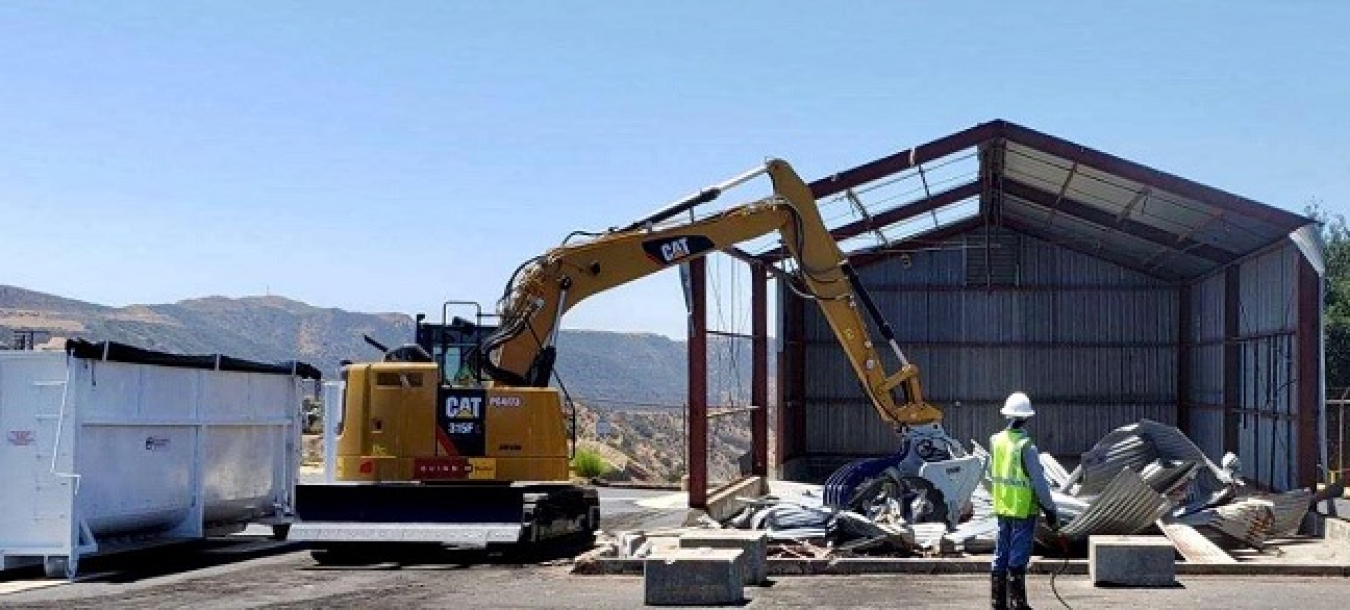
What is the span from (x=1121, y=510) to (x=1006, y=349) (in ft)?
52.1

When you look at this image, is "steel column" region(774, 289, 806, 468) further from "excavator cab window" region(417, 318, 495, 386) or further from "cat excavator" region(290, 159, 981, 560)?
"excavator cab window" region(417, 318, 495, 386)

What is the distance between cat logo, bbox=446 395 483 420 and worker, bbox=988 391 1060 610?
734cm

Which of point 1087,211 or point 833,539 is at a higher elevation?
point 1087,211

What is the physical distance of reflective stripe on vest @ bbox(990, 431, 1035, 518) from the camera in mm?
13562

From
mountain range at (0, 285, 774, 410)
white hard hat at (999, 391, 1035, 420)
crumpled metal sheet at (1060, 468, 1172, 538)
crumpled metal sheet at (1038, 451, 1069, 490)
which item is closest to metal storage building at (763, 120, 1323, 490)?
crumpled metal sheet at (1038, 451, 1069, 490)

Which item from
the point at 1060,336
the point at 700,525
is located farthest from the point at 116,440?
the point at 1060,336

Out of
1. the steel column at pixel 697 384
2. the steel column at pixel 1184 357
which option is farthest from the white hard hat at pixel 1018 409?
the steel column at pixel 1184 357

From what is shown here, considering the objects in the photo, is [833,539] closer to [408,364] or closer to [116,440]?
[408,364]

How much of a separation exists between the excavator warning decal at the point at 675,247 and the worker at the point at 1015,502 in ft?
27.3

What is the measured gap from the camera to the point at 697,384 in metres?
24.7

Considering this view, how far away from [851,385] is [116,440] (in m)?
19.0

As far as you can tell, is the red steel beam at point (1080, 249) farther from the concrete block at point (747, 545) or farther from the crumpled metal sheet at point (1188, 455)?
the concrete block at point (747, 545)

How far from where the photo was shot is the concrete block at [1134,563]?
1563 centimetres

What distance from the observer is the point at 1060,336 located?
3419 centimetres
